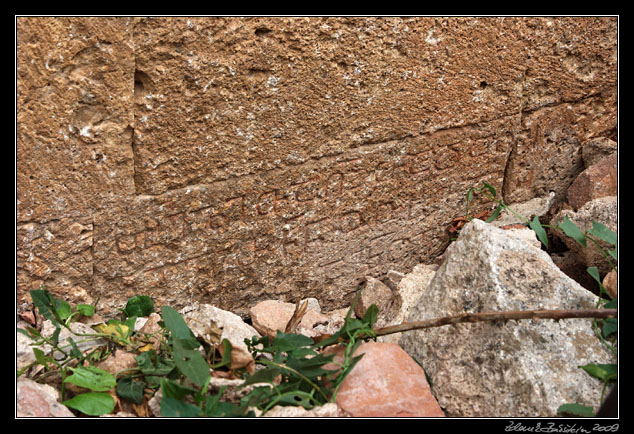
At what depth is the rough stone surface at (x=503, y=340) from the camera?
6.63ft

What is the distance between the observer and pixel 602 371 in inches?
79.1

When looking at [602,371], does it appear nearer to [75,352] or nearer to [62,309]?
[75,352]

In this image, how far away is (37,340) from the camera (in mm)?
2148

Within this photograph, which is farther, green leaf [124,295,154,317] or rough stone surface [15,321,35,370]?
green leaf [124,295,154,317]

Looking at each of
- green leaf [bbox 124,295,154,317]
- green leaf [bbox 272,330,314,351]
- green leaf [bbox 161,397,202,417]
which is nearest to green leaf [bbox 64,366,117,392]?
green leaf [bbox 161,397,202,417]

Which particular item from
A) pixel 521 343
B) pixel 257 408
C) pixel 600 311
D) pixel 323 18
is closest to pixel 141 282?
pixel 257 408

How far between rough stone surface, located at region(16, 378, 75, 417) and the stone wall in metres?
0.36

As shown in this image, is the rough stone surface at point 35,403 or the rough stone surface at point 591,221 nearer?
the rough stone surface at point 35,403

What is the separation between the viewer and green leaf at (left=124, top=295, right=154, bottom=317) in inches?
93.9

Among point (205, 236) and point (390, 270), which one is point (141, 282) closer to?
point (205, 236)

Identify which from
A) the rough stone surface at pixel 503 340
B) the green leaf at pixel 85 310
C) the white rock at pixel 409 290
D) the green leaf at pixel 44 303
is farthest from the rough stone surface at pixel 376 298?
the green leaf at pixel 44 303

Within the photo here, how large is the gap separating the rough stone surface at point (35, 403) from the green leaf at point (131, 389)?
14 centimetres

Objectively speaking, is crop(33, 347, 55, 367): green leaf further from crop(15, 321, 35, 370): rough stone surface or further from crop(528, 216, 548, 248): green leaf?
crop(528, 216, 548, 248): green leaf

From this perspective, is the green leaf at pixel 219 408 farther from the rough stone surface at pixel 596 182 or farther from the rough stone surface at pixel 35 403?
the rough stone surface at pixel 596 182
